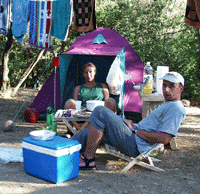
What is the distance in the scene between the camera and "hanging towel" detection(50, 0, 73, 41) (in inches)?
189

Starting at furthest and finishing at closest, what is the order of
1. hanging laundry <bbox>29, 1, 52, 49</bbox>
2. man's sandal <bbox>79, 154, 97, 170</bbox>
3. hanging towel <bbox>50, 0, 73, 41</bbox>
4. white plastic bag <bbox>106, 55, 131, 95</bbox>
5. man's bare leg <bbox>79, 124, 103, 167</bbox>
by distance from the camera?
hanging laundry <bbox>29, 1, 52, 49</bbox> → hanging towel <bbox>50, 0, 73, 41</bbox> → white plastic bag <bbox>106, 55, 131, 95</bbox> → man's sandal <bbox>79, 154, 97, 170</bbox> → man's bare leg <bbox>79, 124, 103, 167</bbox>

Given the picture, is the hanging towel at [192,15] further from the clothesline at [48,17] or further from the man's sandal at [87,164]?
the man's sandal at [87,164]

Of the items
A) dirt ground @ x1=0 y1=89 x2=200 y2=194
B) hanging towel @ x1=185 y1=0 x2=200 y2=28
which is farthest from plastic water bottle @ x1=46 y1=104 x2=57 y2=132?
hanging towel @ x1=185 y1=0 x2=200 y2=28

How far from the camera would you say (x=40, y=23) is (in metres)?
4.93

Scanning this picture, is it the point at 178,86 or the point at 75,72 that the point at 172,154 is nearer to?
the point at 178,86

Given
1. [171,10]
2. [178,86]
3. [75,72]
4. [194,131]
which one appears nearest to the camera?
[178,86]

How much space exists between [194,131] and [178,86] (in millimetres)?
2479

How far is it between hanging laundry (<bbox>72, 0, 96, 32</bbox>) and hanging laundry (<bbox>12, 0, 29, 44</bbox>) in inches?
36.0

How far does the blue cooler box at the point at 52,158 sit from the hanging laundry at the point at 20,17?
3102 millimetres

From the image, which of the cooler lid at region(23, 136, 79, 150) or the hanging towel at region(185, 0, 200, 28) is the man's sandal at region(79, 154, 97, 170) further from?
the hanging towel at region(185, 0, 200, 28)

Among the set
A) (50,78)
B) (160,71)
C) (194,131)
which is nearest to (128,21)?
(50,78)

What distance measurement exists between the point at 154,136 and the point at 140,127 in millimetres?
222

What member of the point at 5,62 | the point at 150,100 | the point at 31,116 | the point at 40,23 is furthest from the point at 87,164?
the point at 5,62

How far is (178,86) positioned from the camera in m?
2.63
